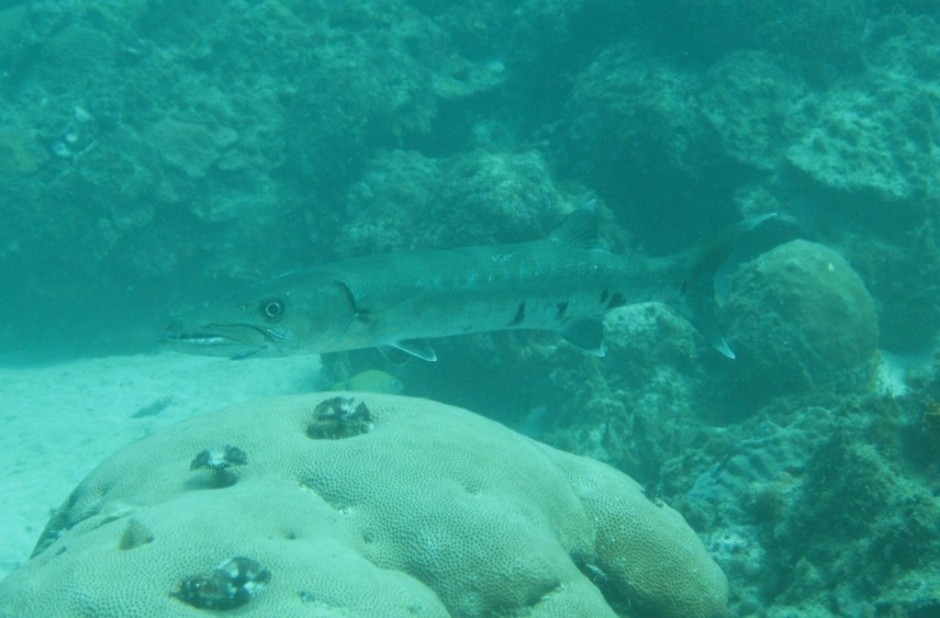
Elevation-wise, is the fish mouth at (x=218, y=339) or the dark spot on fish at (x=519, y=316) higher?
the fish mouth at (x=218, y=339)

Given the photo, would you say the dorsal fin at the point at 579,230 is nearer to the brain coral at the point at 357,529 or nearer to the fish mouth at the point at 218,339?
the brain coral at the point at 357,529

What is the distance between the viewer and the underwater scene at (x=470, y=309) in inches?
127

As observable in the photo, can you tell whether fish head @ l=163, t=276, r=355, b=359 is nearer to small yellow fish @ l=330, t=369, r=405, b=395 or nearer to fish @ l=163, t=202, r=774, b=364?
fish @ l=163, t=202, r=774, b=364

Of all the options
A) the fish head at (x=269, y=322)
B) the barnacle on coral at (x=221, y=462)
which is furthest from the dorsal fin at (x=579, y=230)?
the barnacle on coral at (x=221, y=462)

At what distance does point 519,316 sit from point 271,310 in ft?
7.18

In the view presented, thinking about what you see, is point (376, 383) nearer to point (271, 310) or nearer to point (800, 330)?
point (271, 310)

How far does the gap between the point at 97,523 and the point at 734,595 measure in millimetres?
4116

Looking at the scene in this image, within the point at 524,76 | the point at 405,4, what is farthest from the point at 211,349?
the point at 405,4

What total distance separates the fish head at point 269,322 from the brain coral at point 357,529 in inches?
19.3

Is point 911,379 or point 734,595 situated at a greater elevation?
point 911,379

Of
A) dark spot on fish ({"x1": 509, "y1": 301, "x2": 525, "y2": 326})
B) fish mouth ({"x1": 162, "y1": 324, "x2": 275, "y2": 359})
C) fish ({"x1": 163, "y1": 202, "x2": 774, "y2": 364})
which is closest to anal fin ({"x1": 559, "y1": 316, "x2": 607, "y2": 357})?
fish ({"x1": 163, "y1": 202, "x2": 774, "y2": 364})

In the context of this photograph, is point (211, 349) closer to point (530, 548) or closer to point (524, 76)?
point (530, 548)

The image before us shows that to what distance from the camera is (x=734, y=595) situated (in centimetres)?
427

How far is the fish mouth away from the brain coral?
50cm
